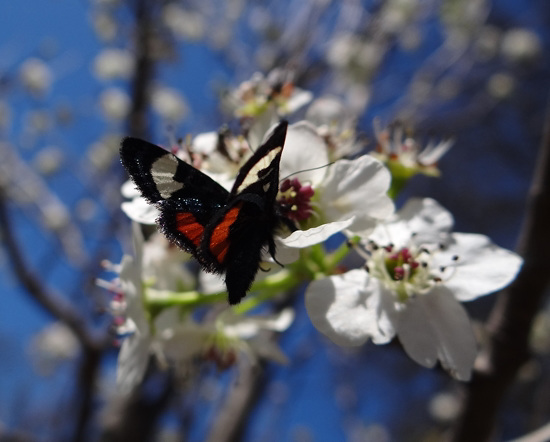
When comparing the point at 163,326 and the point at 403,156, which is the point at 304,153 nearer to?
the point at 403,156

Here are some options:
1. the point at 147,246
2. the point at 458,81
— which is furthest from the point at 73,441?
the point at 458,81

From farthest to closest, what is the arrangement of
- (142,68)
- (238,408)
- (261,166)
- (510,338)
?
(142,68)
(238,408)
(510,338)
(261,166)

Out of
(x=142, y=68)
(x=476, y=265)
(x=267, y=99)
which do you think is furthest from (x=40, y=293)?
(x=476, y=265)

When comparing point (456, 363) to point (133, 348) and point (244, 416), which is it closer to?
point (133, 348)

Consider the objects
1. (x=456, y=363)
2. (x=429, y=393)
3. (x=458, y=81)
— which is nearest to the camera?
(x=456, y=363)

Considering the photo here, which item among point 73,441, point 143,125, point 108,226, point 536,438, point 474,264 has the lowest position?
point 73,441
